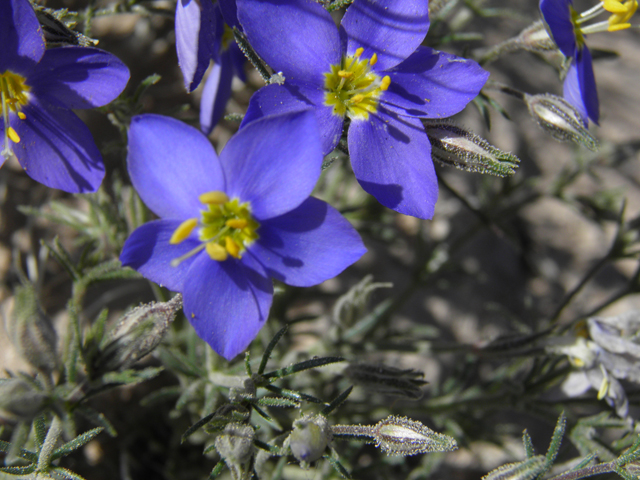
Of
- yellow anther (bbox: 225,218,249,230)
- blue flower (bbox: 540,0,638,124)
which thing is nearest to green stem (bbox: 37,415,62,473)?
yellow anther (bbox: 225,218,249,230)

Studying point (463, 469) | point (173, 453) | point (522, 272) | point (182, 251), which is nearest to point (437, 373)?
point (463, 469)

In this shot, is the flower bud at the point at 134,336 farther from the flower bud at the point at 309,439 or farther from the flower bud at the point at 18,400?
the flower bud at the point at 309,439

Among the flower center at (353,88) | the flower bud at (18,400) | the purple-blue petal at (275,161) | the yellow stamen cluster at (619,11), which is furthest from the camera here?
the yellow stamen cluster at (619,11)

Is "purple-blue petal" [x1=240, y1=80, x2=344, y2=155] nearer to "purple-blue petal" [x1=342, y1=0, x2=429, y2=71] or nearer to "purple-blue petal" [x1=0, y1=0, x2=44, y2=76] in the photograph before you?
"purple-blue petal" [x1=342, y1=0, x2=429, y2=71]

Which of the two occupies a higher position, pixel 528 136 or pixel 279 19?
pixel 279 19

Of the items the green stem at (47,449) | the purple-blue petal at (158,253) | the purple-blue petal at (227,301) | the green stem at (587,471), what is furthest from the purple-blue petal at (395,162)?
the green stem at (47,449)

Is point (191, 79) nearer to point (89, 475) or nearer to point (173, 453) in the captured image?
point (173, 453)
